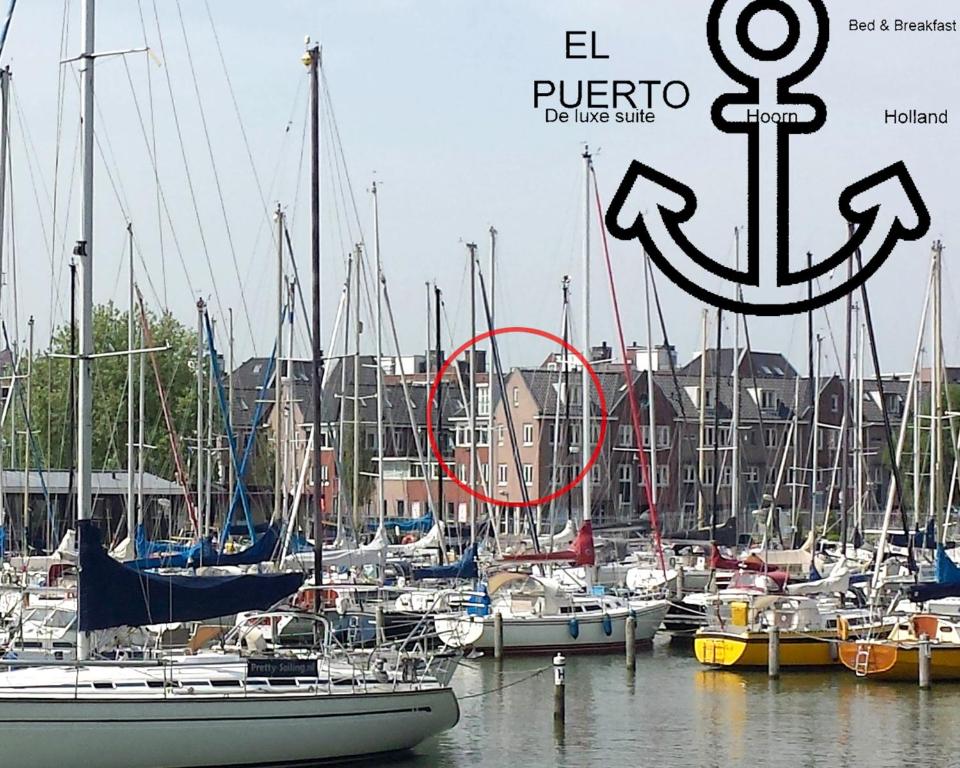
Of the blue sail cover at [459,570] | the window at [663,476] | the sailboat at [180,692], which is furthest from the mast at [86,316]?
the window at [663,476]

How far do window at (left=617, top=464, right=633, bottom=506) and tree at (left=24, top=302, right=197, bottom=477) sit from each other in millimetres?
26860

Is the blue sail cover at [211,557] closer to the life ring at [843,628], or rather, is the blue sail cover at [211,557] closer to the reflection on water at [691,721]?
the reflection on water at [691,721]

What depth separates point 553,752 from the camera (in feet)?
120

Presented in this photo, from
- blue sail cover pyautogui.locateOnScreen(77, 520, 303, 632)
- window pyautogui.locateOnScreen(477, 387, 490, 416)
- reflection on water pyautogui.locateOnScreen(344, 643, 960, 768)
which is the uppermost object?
window pyautogui.locateOnScreen(477, 387, 490, 416)

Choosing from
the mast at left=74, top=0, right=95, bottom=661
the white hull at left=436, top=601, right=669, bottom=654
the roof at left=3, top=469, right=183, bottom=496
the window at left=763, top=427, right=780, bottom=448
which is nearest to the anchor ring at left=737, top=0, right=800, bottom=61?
the mast at left=74, top=0, right=95, bottom=661

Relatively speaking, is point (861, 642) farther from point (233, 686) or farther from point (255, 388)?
point (255, 388)

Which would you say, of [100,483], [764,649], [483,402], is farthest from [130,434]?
[483,402]

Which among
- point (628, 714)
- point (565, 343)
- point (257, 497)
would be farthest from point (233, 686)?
point (257, 497)

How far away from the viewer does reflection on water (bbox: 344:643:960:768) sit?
119 feet

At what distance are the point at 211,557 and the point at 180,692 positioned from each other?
2035cm

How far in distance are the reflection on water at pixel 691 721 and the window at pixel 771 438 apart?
73.3m

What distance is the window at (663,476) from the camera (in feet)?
373

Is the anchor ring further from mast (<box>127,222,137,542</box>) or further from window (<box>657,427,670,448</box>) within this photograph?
window (<box>657,427,670,448</box>)

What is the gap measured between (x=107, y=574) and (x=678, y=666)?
77.4 ft
